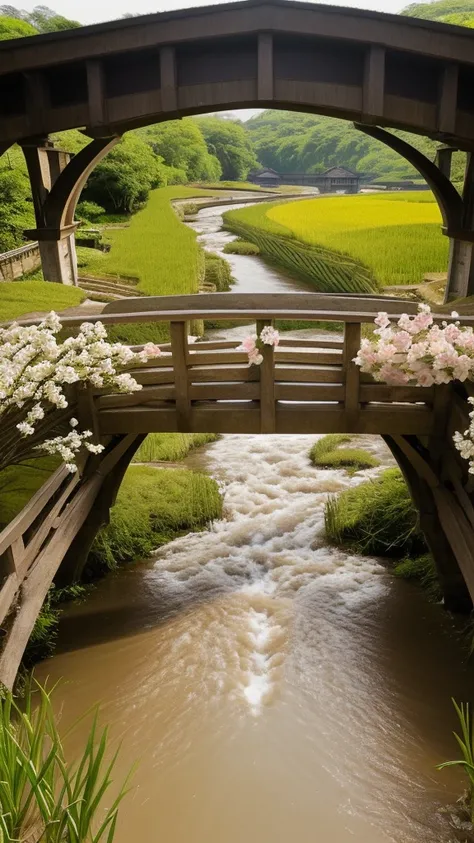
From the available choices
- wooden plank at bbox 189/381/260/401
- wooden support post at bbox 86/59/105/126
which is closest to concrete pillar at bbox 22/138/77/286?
wooden support post at bbox 86/59/105/126

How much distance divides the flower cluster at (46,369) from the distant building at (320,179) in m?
43.2

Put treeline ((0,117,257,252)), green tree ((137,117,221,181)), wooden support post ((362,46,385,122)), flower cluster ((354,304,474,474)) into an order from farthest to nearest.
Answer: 1. green tree ((137,117,221,181))
2. treeline ((0,117,257,252))
3. wooden support post ((362,46,385,122))
4. flower cluster ((354,304,474,474))

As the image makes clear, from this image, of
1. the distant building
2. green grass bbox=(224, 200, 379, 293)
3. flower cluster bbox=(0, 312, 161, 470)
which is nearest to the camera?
flower cluster bbox=(0, 312, 161, 470)

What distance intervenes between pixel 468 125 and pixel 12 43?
4.81 metres

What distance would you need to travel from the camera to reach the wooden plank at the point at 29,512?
3723 mm

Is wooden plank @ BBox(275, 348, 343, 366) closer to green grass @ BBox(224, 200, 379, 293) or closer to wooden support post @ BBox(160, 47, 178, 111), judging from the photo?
wooden support post @ BBox(160, 47, 178, 111)

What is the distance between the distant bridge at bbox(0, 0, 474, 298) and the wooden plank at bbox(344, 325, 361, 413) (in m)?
3.80

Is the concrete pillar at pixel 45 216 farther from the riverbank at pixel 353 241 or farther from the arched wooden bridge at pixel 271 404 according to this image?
the riverbank at pixel 353 241

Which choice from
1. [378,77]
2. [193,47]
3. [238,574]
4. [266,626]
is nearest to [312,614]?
[266,626]

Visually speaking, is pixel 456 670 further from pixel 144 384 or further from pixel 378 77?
pixel 378 77

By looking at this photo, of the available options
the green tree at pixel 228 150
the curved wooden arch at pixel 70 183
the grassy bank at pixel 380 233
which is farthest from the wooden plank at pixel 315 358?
the green tree at pixel 228 150

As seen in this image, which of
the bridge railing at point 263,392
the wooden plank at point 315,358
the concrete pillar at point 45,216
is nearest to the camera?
the bridge railing at point 263,392

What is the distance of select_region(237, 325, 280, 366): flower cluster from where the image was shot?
4.48 meters

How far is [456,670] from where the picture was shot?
186 inches
